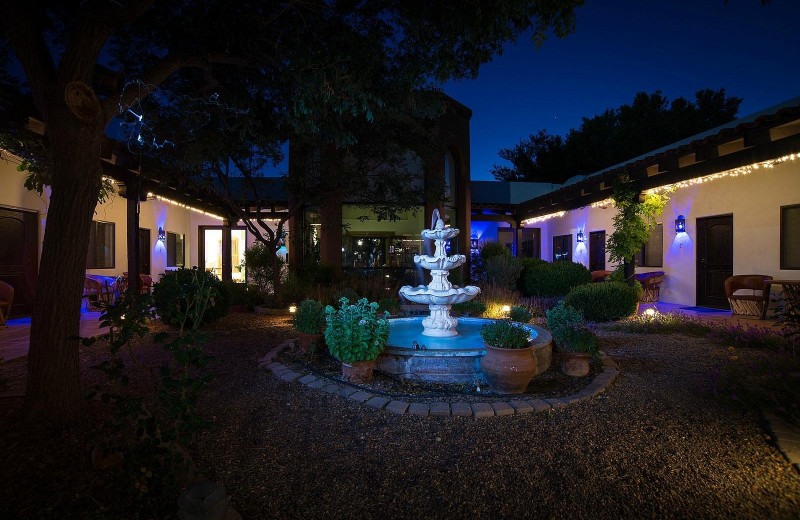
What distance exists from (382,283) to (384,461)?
7260 millimetres

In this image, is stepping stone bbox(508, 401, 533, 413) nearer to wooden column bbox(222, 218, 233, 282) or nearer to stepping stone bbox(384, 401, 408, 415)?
stepping stone bbox(384, 401, 408, 415)

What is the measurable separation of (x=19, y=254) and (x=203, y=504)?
31.5 ft

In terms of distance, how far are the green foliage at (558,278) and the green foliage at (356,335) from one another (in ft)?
24.3

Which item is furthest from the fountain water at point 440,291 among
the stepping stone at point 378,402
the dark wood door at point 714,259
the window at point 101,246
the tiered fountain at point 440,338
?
the window at point 101,246

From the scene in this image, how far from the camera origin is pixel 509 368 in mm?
3674

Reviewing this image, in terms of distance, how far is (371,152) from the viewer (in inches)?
367

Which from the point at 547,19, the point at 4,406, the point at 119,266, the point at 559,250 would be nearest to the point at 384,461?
the point at 4,406

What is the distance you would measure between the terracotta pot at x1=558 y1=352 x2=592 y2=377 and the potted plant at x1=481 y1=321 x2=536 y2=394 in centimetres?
88

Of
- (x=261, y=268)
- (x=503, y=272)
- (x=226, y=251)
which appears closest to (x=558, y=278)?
(x=503, y=272)

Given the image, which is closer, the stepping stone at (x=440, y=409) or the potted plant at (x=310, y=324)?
the stepping stone at (x=440, y=409)

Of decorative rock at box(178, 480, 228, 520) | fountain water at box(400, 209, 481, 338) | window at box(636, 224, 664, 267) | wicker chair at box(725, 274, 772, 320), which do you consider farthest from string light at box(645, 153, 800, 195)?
decorative rock at box(178, 480, 228, 520)

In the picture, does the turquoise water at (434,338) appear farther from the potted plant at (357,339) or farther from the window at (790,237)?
the window at (790,237)

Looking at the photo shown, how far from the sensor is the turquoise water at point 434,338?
4875 mm

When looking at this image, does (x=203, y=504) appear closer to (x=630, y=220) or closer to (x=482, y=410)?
(x=482, y=410)
